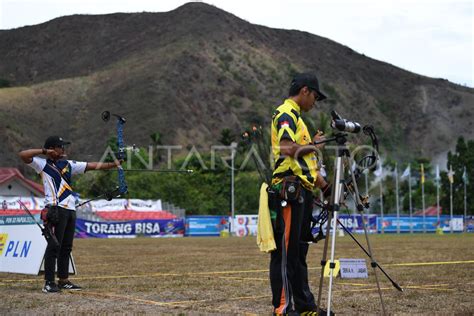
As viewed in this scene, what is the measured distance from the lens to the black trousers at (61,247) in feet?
44.7

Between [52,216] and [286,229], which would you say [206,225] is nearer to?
[52,216]

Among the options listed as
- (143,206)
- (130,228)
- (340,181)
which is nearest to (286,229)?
(340,181)

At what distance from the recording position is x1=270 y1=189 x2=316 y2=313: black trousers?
355 inches

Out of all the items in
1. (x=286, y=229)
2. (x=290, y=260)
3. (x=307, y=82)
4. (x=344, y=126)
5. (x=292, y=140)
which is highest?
(x=307, y=82)

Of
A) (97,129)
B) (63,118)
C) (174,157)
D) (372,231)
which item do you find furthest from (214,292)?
(63,118)

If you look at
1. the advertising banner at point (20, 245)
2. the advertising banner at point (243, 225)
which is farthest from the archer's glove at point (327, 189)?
the advertising banner at point (243, 225)

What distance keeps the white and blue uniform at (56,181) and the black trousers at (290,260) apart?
5836 mm

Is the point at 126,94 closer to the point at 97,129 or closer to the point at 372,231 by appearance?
the point at 97,129

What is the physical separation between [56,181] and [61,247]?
1254 millimetres

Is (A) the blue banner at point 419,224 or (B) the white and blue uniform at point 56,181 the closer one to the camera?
(B) the white and blue uniform at point 56,181

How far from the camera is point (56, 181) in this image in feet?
44.9

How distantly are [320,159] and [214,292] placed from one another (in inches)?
167

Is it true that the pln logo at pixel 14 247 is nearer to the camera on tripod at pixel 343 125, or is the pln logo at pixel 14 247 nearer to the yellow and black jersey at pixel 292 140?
the yellow and black jersey at pixel 292 140

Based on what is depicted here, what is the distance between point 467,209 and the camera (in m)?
98.8
